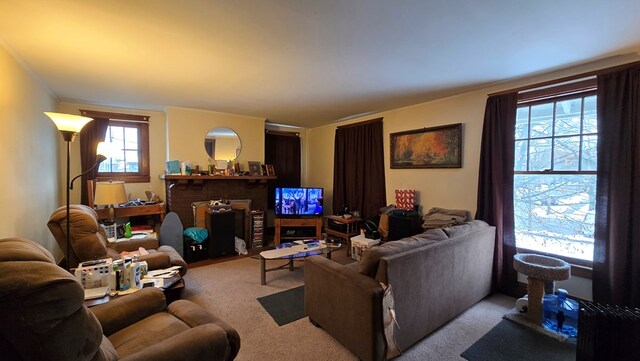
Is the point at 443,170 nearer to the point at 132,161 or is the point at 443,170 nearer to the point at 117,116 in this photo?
the point at 132,161

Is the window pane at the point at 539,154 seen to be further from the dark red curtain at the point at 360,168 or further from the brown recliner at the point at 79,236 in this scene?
the brown recliner at the point at 79,236

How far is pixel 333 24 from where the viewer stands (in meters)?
1.85

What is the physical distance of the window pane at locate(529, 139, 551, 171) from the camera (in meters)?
2.83

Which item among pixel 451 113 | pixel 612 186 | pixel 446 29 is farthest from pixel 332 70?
pixel 612 186

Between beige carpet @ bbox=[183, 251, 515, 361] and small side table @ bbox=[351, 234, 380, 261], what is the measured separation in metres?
0.97

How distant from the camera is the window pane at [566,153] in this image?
2.64 m

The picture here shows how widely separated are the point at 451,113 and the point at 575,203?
1666mm

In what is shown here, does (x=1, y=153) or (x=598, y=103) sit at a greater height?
(x=598, y=103)

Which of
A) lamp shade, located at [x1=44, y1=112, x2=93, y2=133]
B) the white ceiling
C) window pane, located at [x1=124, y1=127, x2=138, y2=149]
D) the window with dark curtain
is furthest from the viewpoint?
the window with dark curtain

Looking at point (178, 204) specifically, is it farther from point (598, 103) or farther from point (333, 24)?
point (598, 103)

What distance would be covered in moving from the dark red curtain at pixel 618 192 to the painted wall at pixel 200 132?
4.69 metres

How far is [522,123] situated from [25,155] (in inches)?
204

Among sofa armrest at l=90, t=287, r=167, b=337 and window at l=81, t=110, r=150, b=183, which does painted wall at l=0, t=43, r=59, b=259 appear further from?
sofa armrest at l=90, t=287, r=167, b=337

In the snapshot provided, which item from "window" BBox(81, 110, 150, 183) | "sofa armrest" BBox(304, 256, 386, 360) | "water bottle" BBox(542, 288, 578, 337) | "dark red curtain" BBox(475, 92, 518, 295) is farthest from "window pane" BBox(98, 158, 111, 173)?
"water bottle" BBox(542, 288, 578, 337)
